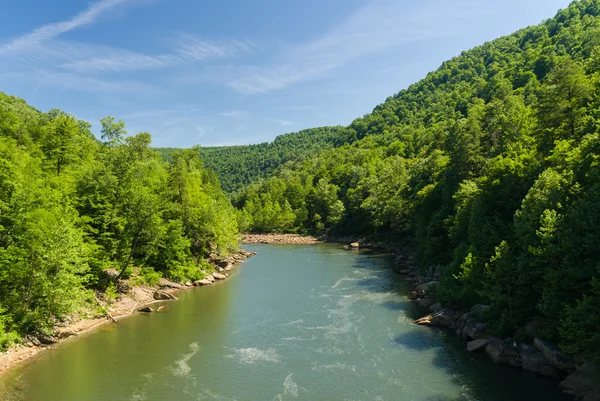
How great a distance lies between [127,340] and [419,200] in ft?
143

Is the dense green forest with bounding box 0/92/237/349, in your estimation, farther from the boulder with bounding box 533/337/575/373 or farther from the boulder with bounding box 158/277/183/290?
the boulder with bounding box 533/337/575/373

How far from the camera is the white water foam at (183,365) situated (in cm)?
2616

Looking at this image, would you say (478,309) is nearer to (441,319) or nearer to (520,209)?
(441,319)

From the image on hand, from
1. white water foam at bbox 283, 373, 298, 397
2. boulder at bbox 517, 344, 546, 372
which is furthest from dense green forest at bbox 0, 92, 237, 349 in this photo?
boulder at bbox 517, 344, 546, 372

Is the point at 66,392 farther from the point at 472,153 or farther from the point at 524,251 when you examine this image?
the point at 472,153

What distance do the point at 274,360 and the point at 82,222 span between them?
24.1 metres

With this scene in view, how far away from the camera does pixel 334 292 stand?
1825 inches

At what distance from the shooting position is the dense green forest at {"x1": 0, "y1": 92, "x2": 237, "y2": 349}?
96.4 ft

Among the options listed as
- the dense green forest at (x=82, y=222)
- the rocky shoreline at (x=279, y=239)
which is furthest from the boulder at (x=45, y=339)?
the rocky shoreline at (x=279, y=239)

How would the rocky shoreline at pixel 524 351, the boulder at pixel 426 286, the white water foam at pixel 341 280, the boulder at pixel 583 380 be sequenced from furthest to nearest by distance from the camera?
the white water foam at pixel 341 280
the boulder at pixel 426 286
the rocky shoreline at pixel 524 351
the boulder at pixel 583 380

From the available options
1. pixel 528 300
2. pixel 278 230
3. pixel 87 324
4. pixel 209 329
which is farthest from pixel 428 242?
pixel 278 230

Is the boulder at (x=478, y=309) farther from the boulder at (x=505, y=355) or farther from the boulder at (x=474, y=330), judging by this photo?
the boulder at (x=505, y=355)

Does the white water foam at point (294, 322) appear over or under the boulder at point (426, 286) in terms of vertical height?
under

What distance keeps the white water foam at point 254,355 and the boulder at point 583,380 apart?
56.6 feet
